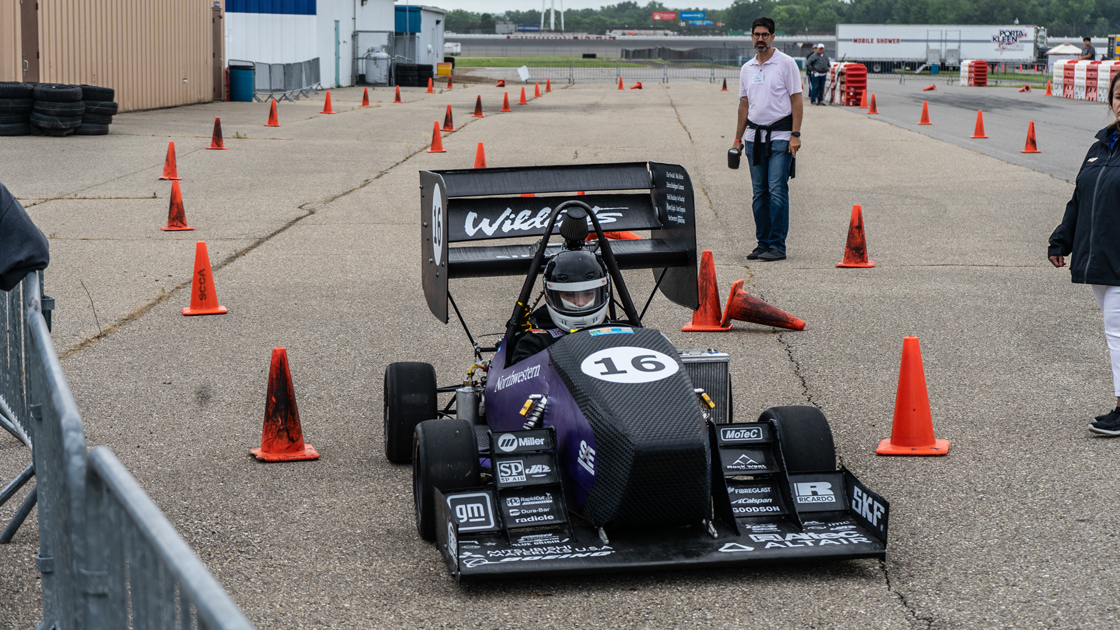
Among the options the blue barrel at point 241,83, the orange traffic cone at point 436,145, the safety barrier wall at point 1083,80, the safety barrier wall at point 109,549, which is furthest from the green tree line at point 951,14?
the safety barrier wall at point 109,549

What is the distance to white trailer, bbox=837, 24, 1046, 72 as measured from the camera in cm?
6888

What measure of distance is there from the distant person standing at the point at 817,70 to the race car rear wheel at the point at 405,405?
31753 millimetres

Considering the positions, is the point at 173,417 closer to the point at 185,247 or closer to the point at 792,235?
the point at 185,247

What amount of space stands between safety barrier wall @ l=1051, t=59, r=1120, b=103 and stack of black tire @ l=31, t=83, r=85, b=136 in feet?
99.3

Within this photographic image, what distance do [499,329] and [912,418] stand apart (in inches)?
146

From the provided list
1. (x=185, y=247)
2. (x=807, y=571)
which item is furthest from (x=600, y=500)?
(x=185, y=247)

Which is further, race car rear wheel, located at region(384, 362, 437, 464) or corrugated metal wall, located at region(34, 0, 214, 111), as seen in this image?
corrugated metal wall, located at region(34, 0, 214, 111)

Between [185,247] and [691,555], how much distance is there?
8.92 metres

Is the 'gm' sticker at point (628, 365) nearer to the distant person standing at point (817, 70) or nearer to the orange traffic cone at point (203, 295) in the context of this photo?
the orange traffic cone at point (203, 295)

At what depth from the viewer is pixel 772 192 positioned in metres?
10.9

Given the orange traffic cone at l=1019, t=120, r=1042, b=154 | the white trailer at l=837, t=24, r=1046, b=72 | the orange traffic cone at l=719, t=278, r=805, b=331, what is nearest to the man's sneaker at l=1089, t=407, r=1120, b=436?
the orange traffic cone at l=719, t=278, r=805, b=331

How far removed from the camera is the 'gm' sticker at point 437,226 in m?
5.90

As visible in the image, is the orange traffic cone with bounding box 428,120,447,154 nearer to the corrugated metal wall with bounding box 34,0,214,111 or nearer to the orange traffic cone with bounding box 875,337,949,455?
the corrugated metal wall with bounding box 34,0,214,111

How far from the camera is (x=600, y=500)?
438cm
